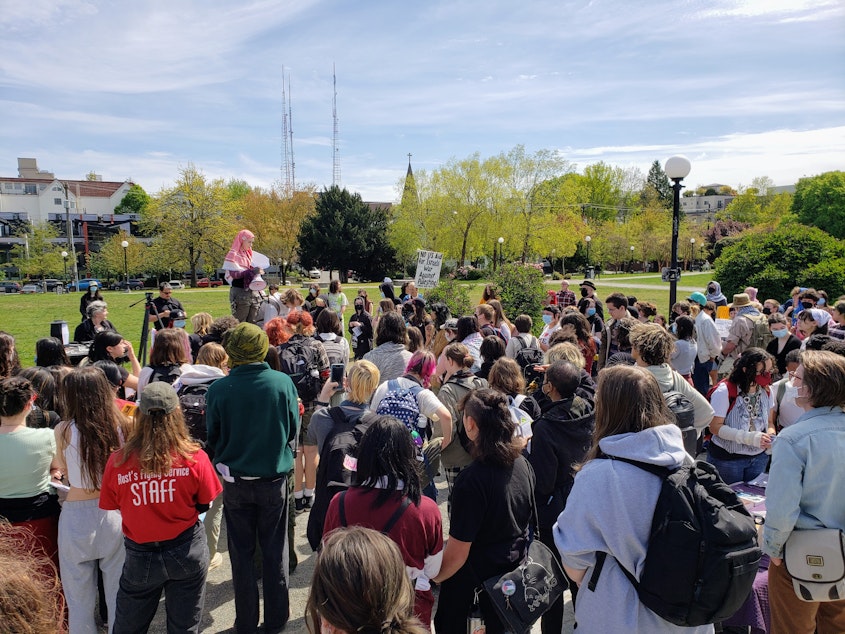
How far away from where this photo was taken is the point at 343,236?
46.1 m

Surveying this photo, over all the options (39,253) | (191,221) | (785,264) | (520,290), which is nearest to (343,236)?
(191,221)

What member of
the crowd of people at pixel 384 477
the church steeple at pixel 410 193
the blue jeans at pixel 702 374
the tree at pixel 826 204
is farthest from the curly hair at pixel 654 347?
the tree at pixel 826 204

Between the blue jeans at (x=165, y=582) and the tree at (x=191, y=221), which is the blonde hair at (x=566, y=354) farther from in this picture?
the tree at (x=191, y=221)

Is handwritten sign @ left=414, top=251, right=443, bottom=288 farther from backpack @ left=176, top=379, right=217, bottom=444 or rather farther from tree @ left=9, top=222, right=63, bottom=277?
tree @ left=9, top=222, right=63, bottom=277

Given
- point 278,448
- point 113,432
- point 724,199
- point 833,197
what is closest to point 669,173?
point 278,448

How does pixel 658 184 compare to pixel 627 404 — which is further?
pixel 658 184

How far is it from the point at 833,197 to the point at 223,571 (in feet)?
229

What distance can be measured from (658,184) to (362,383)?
3913 inches

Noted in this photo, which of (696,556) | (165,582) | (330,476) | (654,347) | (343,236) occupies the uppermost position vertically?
(343,236)

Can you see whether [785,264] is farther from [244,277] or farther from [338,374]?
[338,374]

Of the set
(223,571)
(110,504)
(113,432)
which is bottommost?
(223,571)

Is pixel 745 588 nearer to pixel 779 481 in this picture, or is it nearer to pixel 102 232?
pixel 779 481

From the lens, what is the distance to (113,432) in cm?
347

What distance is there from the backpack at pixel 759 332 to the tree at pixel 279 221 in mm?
47695
